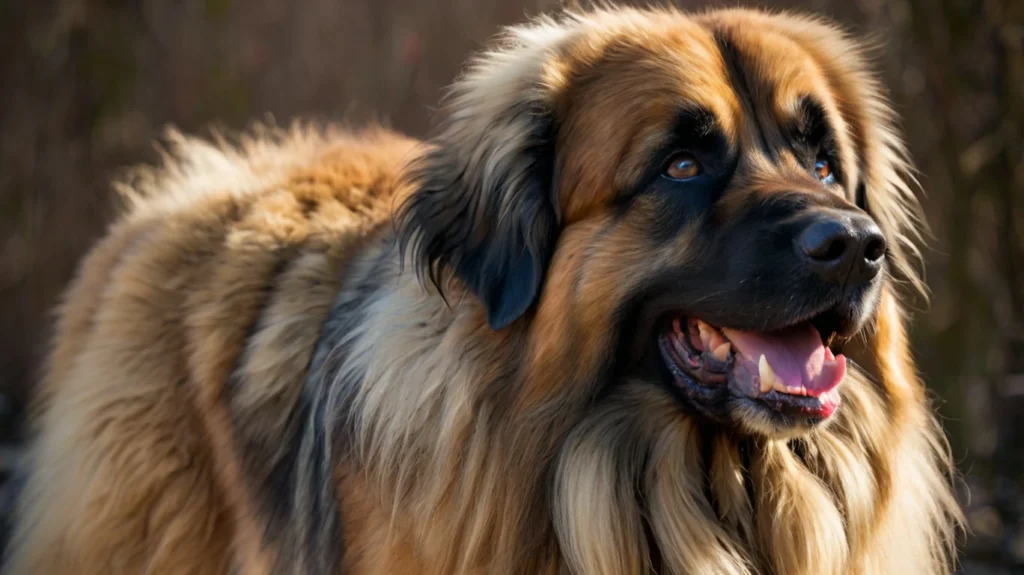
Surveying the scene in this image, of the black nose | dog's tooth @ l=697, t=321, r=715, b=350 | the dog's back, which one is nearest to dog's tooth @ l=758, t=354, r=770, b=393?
dog's tooth @ l=697, t=321, r=715, b=350

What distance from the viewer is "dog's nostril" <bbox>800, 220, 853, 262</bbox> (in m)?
2.63

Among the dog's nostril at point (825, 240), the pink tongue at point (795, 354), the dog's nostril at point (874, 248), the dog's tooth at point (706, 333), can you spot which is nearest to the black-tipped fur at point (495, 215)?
the dog's tooth at point (706, 333)

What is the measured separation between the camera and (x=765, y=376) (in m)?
2.79

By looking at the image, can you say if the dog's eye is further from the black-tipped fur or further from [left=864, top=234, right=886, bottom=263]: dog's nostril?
the black-tipped fur

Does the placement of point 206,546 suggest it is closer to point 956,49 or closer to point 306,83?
point 306,83

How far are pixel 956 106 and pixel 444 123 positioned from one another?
3439mm

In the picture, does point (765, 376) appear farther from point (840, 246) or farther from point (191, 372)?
point (191, 372)

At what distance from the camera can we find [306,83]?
679 centimetres

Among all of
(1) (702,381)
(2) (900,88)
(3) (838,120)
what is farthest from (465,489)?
(2) (900,88)

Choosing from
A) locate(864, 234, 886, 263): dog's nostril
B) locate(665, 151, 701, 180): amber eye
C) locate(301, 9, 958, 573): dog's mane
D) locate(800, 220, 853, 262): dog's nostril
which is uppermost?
locate(665, 151, 701, 180): amber eye

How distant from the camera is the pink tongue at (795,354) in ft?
9.31

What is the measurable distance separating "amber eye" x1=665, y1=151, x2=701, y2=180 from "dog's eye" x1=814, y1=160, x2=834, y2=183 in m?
Result: 0.44

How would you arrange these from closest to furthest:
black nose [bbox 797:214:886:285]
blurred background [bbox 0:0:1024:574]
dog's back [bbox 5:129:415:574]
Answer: black nose [bbox 797:214:886:285]
dog's back [bbox 5:129:415:574]
blurred background [bbox 0:0:1024:574]

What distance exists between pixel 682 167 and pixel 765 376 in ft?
1.92
